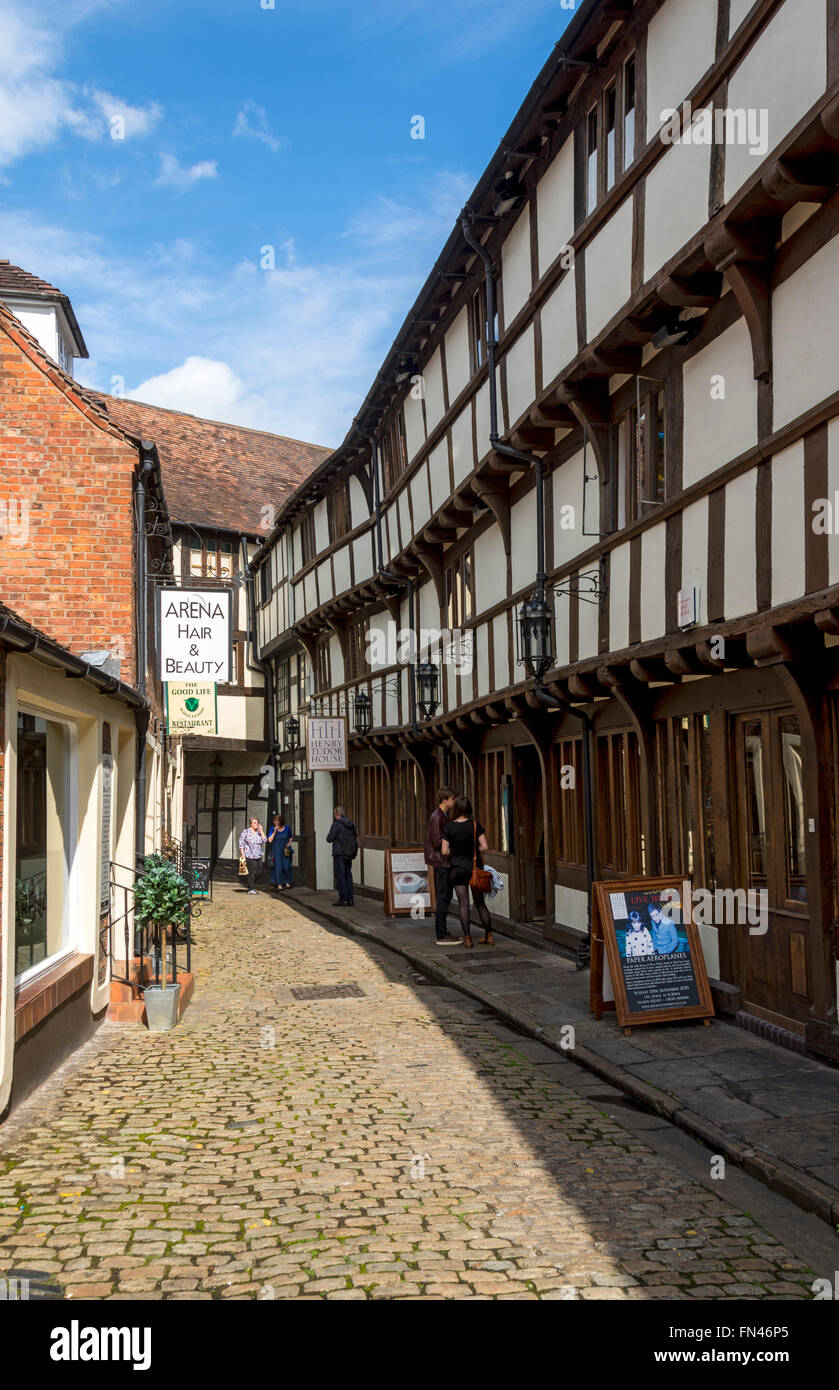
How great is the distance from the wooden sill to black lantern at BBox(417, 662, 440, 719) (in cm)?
972

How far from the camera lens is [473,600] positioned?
1741 centimetres

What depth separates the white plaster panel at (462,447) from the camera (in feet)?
53.4

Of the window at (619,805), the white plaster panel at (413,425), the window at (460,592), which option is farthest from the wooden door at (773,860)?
the white plaster panel at (413,425)

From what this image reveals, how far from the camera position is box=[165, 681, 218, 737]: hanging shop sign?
65.3 feet

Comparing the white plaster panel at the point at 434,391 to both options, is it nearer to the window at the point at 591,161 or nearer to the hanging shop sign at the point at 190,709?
the hanging shop sign at the point at 190,709

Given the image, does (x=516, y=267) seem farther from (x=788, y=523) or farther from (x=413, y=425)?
(x=788, y=523)

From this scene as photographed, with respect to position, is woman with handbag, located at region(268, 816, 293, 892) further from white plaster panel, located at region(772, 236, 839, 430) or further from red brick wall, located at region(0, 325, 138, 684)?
white plaster panel, located at region(772, 236, 839, 430)

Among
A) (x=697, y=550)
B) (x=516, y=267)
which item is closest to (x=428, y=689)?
(x=516, y=267)

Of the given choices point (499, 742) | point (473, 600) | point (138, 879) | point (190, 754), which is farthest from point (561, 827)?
point (190, 754)

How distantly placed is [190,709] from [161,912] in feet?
30.1

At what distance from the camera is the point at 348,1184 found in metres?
5.97

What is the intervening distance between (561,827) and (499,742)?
2.56m

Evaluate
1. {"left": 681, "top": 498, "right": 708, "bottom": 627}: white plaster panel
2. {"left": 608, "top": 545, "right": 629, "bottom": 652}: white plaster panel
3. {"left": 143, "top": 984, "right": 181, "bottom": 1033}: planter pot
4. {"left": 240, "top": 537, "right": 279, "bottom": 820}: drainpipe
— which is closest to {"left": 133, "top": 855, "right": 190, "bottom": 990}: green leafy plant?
{"left": 143, "top": 984, "right": 181, "bottom": 1033}: planter pot

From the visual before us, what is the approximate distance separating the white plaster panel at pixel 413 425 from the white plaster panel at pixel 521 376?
16.7ft
